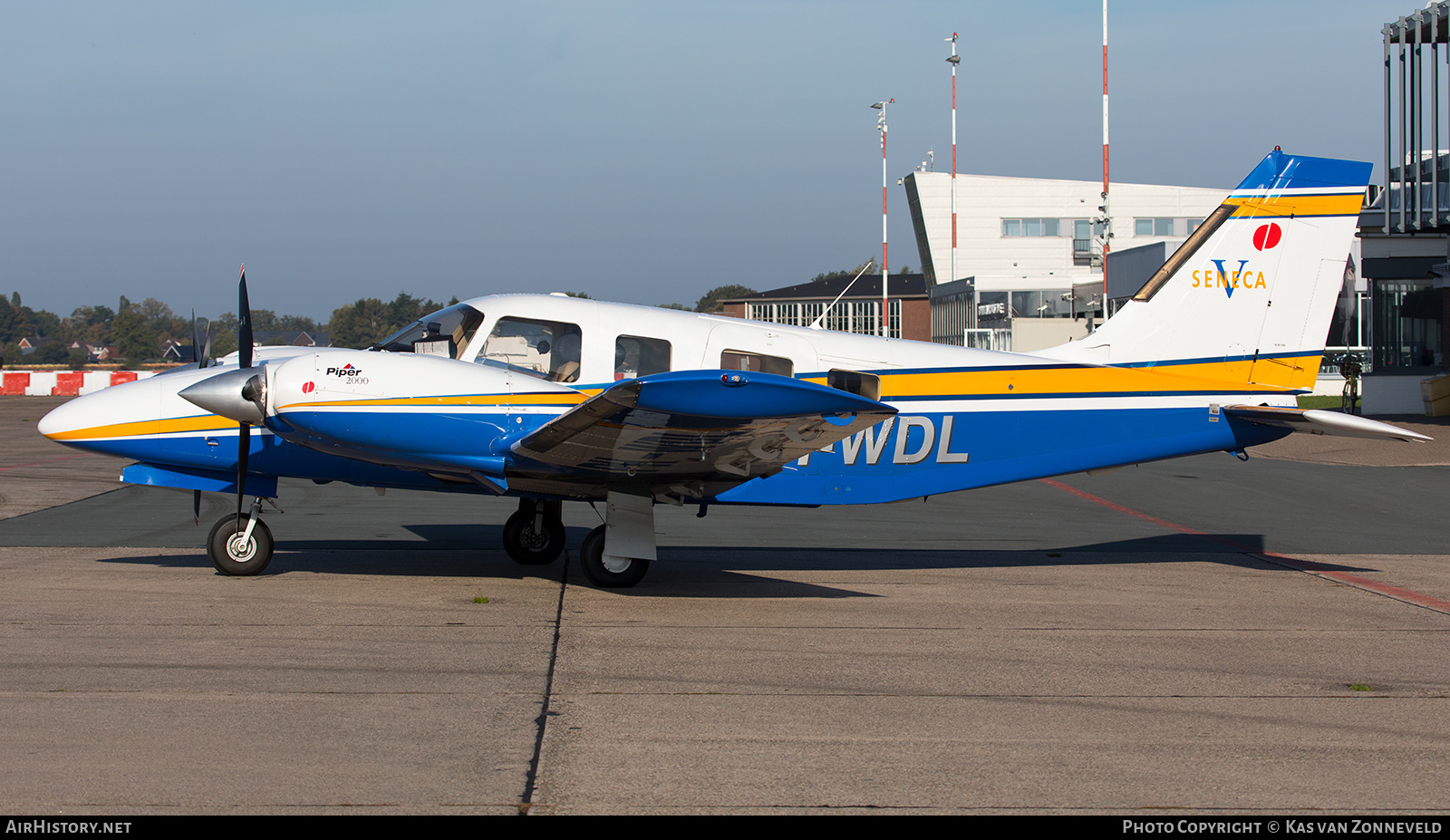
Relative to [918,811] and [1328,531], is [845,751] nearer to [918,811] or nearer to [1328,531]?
[918,811]

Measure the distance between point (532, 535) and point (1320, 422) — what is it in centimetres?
692

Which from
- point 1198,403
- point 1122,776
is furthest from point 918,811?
point 1198,403

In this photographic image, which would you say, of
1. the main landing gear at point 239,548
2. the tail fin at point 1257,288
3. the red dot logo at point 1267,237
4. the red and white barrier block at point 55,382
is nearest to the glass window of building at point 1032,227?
the red and white barrier block at point 55,382

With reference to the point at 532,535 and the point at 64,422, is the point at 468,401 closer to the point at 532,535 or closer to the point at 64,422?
the point at 532,535

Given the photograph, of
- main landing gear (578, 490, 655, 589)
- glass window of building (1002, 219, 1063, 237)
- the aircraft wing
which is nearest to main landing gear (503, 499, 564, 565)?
main landing gear (578, 490, 655, 589)

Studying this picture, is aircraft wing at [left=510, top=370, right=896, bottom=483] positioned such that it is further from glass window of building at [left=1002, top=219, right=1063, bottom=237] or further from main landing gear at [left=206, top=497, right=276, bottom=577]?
glass window of building at [left=1002, top=219, right=1063, bottom=237]

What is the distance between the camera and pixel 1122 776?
15.1 ft

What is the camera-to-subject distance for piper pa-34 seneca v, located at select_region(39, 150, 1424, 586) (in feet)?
25.5

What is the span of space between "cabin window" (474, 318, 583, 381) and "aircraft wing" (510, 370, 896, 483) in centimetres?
79

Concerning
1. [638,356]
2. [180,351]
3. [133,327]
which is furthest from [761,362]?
[133,327]

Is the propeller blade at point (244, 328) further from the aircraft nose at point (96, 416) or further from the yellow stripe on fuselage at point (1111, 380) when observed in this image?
the yellow stripe on fuselage at point (1111, 380)
